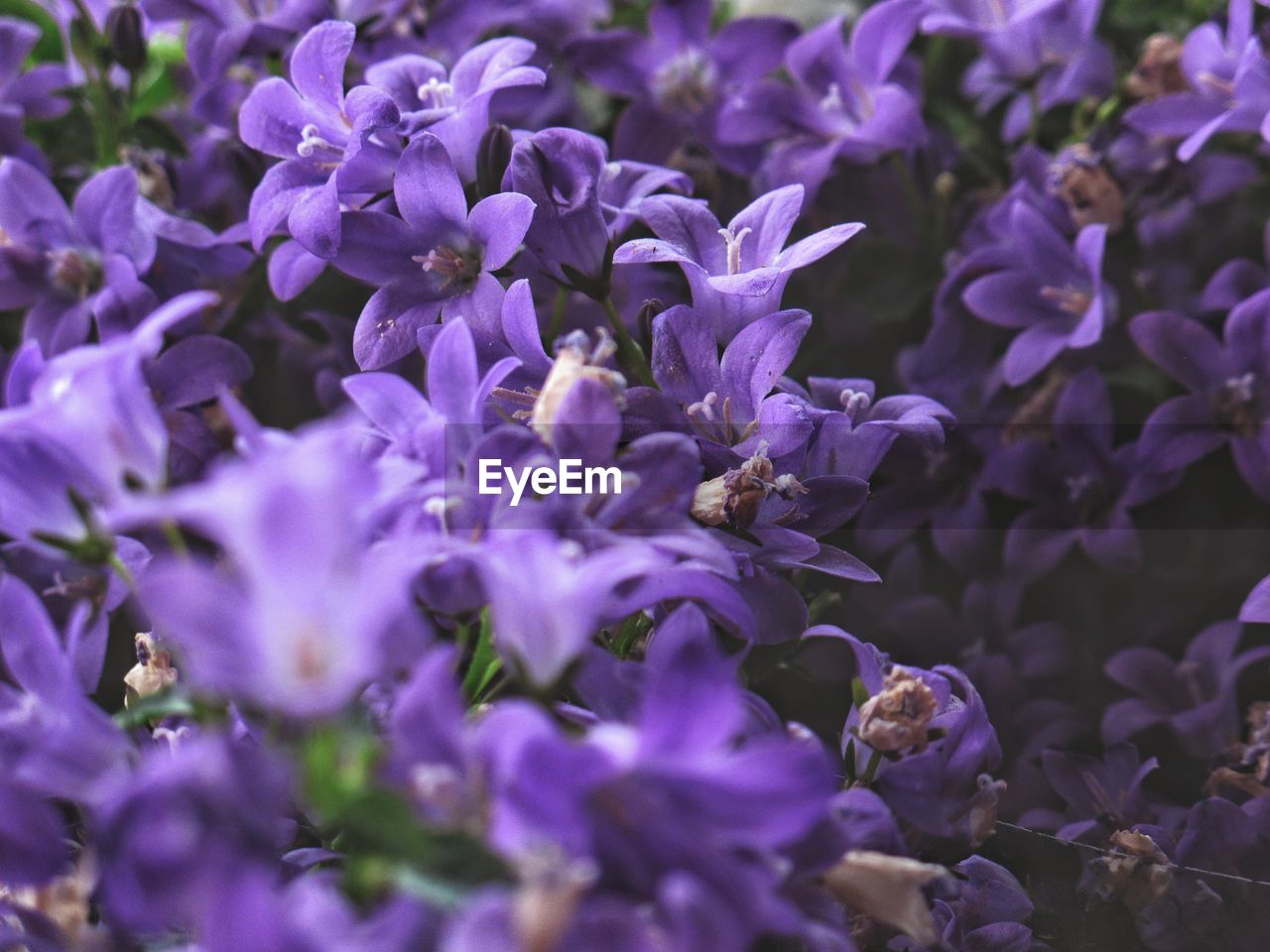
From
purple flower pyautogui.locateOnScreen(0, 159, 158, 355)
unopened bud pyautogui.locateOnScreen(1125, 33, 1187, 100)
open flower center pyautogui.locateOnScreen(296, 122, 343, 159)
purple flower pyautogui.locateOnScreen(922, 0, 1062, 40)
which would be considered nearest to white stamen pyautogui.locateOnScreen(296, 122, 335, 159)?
open flower center pyautogui.locateOnScreen(296, 122, 343, 159)

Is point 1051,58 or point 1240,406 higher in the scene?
point 1051,58

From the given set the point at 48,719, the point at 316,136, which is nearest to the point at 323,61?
the point at 316,136

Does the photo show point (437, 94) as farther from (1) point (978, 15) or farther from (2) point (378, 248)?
(1) point (978, 15)

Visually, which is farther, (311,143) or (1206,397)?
(1206,397)

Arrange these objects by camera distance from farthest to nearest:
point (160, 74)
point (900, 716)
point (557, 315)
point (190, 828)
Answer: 1. point (160, 74)
2. point (557, 315)
3. point (900, 716)
4. point (190, 828)

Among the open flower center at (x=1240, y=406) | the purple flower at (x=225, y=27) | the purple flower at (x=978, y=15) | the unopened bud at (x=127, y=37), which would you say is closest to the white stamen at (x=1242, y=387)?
the open flower center at (x=1240, y=406)

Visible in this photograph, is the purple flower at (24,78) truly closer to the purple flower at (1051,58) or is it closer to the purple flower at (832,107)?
the purple flower at (832,107)

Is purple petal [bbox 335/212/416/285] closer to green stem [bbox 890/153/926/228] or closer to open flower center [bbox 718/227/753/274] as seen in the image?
open flower center [bbox 718/227/753/274]
